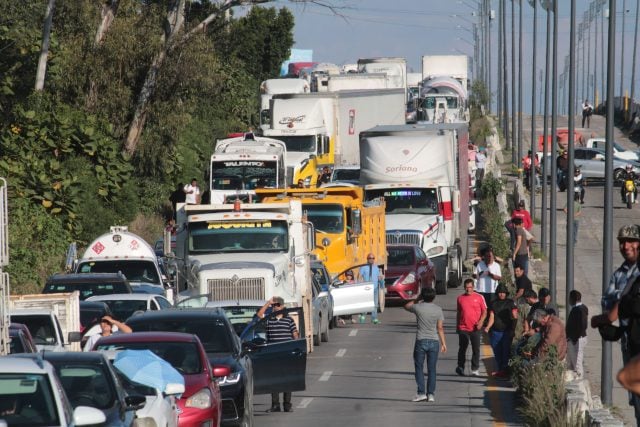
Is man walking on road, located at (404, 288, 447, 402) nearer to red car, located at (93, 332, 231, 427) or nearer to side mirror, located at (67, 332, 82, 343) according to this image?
side mirror, located at (67, 332, 82, 343)

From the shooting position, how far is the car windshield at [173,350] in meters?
16.6

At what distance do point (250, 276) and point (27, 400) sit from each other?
15687 millimetres

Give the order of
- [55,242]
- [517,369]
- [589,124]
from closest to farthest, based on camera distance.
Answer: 1. [517,369]
2. [55,242]
3. [589,124]

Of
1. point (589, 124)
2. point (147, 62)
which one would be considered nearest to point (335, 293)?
point (147, 62)

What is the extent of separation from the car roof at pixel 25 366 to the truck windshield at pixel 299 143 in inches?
1697

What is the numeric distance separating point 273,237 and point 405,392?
5947 mm

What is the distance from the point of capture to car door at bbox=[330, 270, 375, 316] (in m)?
32.6

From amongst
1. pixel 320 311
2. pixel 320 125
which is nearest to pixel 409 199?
pixel 320 311

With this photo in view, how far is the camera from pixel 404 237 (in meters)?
41.7

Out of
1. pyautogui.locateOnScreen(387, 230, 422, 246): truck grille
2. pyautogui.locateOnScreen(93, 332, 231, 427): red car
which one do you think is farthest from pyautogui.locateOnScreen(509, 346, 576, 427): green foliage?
pyautogui.locateOnScreen(387, 230, 422, 246): truck grille

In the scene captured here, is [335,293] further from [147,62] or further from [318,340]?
[147,62]

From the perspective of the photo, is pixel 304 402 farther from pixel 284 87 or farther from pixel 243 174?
pixel 284 87

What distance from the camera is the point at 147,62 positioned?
1854 inches

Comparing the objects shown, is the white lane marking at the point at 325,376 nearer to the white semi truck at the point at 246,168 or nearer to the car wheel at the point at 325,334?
the car wheel at the point at 325,334
